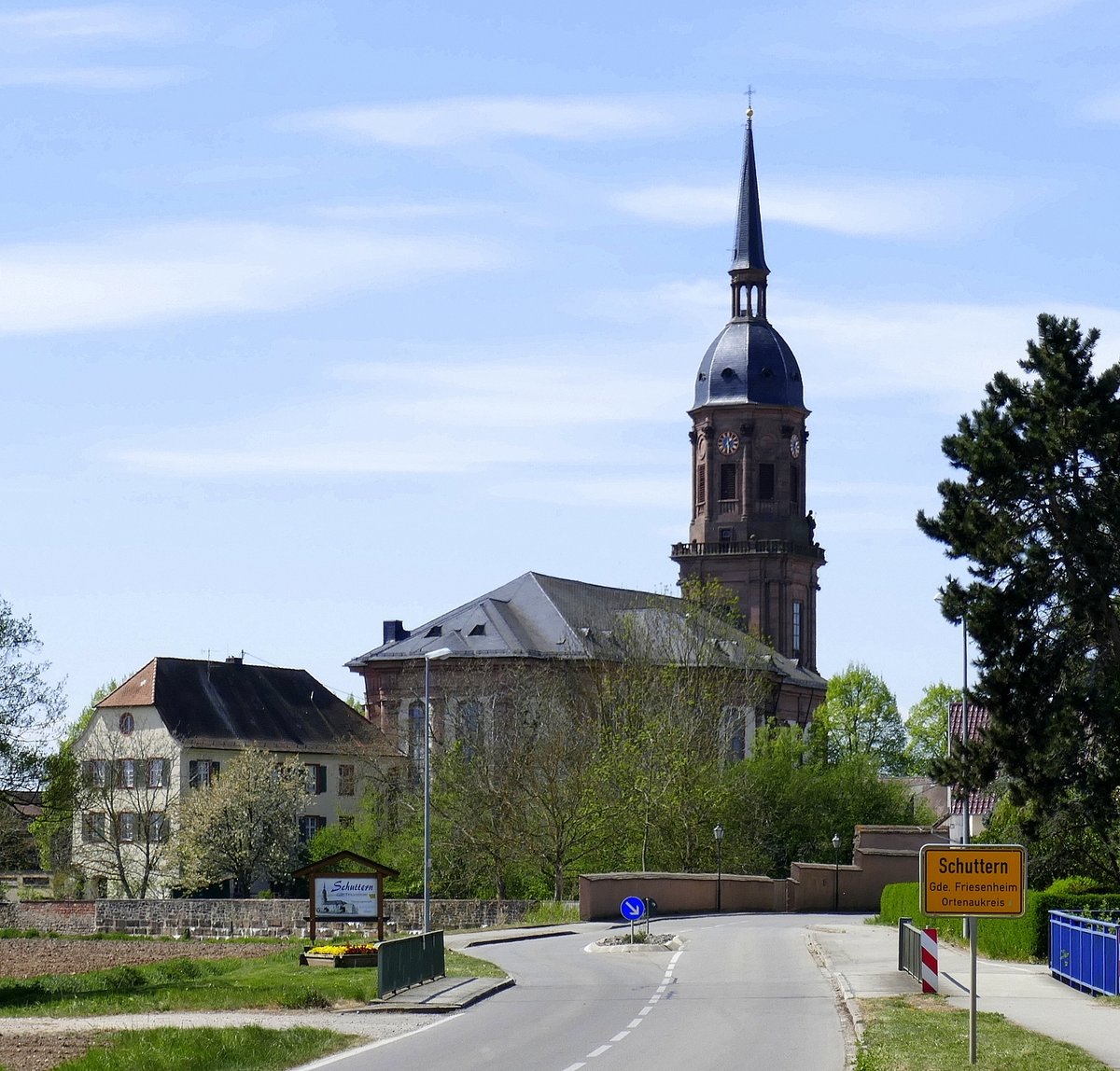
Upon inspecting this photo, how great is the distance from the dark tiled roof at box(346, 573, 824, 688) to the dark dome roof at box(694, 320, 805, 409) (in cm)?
1577

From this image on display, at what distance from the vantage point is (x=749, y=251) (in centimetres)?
12681

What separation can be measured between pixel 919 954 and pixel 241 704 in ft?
221

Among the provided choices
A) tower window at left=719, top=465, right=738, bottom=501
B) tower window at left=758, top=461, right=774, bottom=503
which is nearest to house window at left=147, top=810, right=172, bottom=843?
tower window at left=719, top=465, right=738, bottom=501

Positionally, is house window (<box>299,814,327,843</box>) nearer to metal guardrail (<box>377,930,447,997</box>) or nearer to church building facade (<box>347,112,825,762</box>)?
church building facade (<box>347,112,825,762</box>)

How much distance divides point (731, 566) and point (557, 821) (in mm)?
52481

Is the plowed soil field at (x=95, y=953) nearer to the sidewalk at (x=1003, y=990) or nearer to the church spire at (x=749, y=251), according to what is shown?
the sidewalk at (x=1003, y=990)

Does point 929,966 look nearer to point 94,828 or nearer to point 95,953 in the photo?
point 95,953

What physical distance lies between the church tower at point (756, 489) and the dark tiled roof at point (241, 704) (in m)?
28.6

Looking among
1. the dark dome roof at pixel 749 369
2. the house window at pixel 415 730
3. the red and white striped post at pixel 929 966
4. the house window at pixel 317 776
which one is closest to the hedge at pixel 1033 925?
the red and white striped post at pixel 929 966

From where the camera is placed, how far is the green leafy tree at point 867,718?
12738cm

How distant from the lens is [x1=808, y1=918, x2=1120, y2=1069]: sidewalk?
23.0 metres

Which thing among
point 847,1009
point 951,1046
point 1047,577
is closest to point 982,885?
point 951,1046

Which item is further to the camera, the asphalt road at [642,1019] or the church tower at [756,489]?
the church tower at [756,489]

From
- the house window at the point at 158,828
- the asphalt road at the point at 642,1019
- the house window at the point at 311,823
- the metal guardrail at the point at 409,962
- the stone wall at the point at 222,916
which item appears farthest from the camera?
the house window at the point at 311,823
